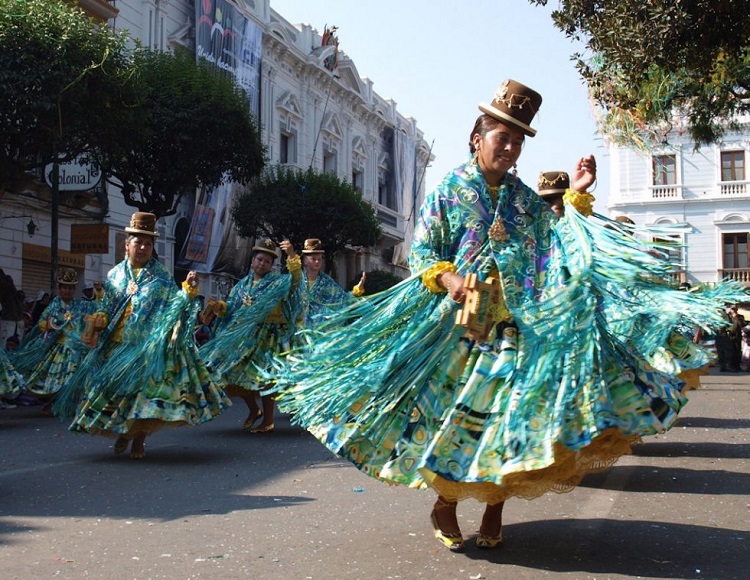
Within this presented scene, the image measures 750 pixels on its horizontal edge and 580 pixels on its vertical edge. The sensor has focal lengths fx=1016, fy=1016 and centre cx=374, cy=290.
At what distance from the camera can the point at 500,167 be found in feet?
15.4

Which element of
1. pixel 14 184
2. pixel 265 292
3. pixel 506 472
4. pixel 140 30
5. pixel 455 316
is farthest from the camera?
pixel 140 30

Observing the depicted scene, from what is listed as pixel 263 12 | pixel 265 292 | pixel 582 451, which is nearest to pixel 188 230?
pixel 263 12

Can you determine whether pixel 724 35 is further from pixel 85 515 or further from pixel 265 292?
pixel 85 515

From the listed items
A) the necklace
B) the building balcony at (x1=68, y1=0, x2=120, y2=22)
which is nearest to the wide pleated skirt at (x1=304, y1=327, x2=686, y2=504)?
the necklace

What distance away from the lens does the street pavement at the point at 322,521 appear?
4184mm

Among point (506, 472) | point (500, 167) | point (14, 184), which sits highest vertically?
point (14, 184)

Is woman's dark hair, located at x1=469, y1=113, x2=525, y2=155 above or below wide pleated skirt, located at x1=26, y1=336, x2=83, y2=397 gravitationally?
above

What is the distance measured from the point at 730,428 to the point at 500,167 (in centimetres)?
663

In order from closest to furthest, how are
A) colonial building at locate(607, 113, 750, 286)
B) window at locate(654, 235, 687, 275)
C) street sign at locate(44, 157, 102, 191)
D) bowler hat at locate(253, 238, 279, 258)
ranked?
window at locate(654, 235, 687, 275) < bowler hat at locate(253, 238, 279, 258) < street sign at locate(44, 157, 102, 191) < colonial building at locate(607, 113, 750, 286)

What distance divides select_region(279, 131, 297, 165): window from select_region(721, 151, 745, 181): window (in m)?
19.0

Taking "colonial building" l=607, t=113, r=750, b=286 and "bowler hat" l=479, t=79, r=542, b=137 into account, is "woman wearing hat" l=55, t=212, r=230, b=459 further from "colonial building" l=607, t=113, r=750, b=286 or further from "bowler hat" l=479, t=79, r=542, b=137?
→ "colonial building" l=607, t=113, r=750, b=286

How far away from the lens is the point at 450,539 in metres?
4.46

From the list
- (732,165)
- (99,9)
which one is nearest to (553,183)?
(99,9)

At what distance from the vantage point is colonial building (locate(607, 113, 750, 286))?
44312 millimetres
